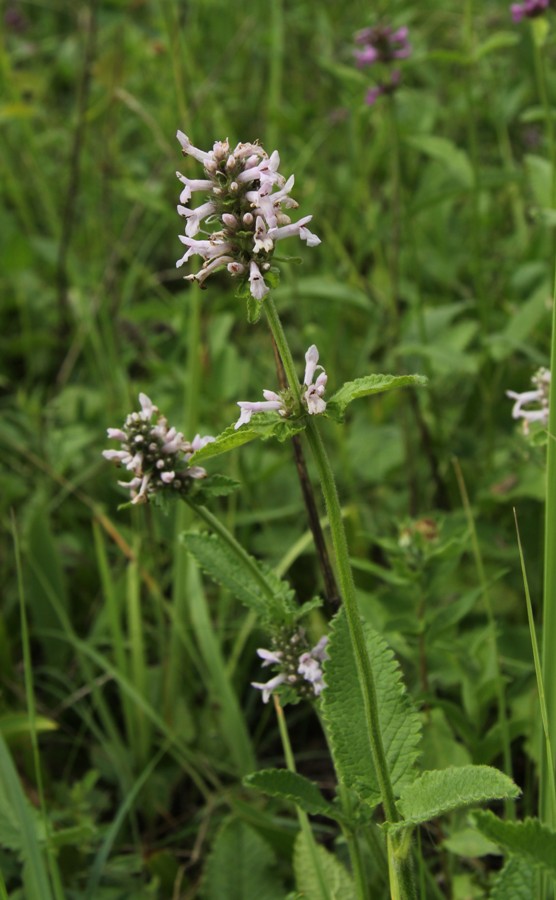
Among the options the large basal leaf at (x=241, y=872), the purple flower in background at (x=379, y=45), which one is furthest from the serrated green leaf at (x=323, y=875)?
the purple flower in background at (x=379, y=45)

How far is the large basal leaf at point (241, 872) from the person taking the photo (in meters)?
1.83

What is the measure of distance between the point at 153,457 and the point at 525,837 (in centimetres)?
71

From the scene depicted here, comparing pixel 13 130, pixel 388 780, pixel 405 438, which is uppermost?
pixel 13 130

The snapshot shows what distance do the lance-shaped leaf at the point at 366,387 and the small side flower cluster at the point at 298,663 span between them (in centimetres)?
Result: 42

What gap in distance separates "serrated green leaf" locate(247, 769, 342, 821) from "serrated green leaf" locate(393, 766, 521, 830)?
13 centimetres

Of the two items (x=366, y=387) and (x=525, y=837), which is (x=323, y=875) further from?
(x=366, y=387)

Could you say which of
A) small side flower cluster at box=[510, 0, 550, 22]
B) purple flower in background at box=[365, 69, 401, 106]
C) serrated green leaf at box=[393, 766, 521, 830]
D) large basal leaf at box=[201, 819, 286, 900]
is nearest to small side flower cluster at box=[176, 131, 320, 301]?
serrated green leaf at box=[393, 766, 521, 830]

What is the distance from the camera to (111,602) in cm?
221

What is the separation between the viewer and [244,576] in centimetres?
158

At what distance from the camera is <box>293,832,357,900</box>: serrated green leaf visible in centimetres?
167

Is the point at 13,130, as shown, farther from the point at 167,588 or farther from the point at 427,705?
the point at 427,705

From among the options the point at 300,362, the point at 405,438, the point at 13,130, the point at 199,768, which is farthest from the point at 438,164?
the point at 199,768

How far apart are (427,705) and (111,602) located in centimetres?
71

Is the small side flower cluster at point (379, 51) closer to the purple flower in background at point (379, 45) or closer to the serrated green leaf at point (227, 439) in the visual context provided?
the purple flower in background at point (379, 45)
